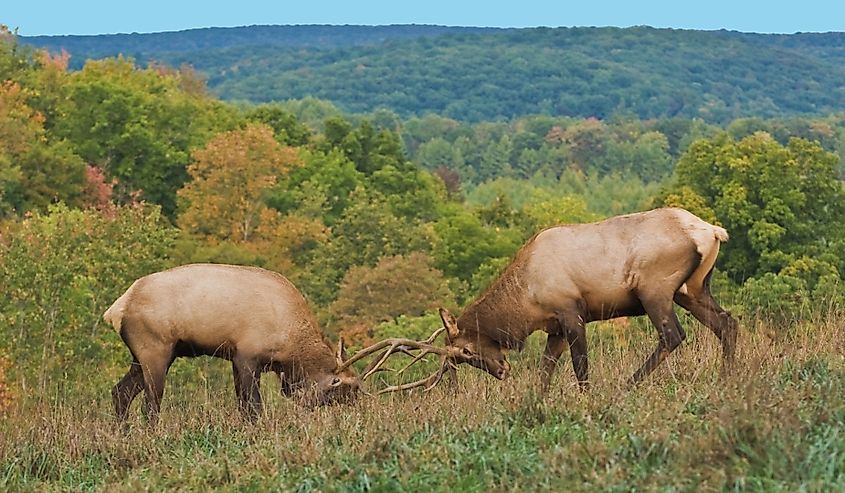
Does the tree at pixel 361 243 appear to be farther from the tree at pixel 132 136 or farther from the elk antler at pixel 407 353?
the elk antler at pixel 407 353

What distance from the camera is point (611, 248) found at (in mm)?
11555

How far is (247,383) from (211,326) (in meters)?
0.58

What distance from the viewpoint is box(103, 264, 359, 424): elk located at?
39.0ft

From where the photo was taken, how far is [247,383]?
11.9 metres

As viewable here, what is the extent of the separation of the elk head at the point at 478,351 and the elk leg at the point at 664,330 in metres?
1.75

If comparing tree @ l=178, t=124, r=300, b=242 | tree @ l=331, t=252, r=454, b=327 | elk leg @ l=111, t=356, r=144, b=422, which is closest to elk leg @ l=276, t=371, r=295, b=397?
elk leg @ l=111, t=356, r=144, b=422

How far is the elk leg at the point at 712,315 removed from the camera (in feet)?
37.3

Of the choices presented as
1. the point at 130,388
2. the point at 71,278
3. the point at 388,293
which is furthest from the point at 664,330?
the point at 388,293

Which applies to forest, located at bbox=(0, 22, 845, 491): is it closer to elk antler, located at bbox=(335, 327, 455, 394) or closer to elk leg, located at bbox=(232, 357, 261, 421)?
elk leg, located at bbox=(232, 357, 261, 421)

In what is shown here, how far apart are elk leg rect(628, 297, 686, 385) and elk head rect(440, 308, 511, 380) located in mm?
1746

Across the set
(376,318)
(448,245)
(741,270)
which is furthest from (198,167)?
(741,270)

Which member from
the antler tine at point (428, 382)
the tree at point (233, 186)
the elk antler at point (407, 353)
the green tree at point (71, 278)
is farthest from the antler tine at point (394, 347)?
the tree at point (233, 186)

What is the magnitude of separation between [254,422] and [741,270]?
126 feet

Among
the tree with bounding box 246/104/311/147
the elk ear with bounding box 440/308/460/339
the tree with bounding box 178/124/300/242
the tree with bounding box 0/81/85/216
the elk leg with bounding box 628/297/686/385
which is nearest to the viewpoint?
the elk leg with bounding box 628/297/686/385
